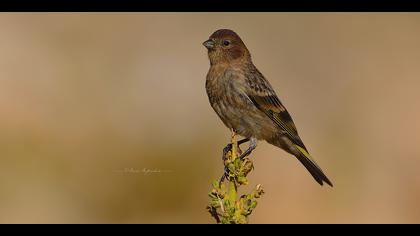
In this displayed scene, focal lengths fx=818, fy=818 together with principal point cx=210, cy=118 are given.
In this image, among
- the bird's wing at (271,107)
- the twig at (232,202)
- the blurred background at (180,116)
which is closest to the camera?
the twig at (232,202)

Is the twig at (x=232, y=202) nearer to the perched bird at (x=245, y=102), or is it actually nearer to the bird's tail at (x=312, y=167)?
the perched bird at (x=245, y=102)

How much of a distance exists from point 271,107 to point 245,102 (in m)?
0.36

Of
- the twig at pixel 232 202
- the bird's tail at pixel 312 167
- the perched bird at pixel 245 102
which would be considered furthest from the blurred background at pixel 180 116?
the twig at pixel 232 202

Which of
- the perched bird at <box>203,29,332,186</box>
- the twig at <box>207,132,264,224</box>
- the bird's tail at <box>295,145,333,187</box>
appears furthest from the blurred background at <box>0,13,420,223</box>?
the twig at <box>207,132,264,224</box>

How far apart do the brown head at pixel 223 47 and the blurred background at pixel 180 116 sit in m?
1.61

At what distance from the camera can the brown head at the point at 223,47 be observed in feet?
30.9

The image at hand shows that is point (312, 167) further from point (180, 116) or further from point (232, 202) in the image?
point (180, 116)

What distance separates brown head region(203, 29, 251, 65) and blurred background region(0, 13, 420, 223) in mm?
1606

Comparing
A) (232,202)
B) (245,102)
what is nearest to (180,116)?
(245,102)

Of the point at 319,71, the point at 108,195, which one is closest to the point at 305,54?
the point at 319,71

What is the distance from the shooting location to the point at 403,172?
42.2 ft

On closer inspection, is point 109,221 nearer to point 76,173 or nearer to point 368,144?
point 76,173

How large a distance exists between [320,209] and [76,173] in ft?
11.7

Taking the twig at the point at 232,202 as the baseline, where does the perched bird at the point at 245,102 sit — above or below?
above
